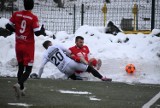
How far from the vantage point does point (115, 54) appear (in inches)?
520

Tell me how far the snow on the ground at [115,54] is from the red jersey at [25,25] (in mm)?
4254

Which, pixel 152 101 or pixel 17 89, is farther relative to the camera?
pixel 152 101

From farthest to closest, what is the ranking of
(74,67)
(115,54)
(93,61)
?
(115,54) < (93,61) < (74,67)

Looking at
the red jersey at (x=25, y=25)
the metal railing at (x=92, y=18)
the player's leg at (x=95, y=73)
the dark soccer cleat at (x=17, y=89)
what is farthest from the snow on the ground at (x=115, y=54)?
the dark soccer cleat at (x=17, y=89)

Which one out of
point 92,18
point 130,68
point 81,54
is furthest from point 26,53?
point 92,18

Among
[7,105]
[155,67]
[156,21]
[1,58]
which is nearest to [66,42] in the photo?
[1,58]

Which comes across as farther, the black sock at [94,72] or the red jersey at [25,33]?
the black sock at [94,72]

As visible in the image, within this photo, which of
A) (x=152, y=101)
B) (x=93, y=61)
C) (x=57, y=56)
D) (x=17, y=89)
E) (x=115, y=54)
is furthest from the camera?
(x=115, y=54)

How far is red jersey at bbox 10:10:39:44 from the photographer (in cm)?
792

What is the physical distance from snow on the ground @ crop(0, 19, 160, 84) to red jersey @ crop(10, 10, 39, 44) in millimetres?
4254

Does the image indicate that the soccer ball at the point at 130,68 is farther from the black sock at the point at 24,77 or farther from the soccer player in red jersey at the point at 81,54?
the black sock at the point at 24,77

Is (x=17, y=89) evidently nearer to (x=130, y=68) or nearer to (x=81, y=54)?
(x=81, y=54)

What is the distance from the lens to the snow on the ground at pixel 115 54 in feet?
40.0

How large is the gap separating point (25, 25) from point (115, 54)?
5.66 m
